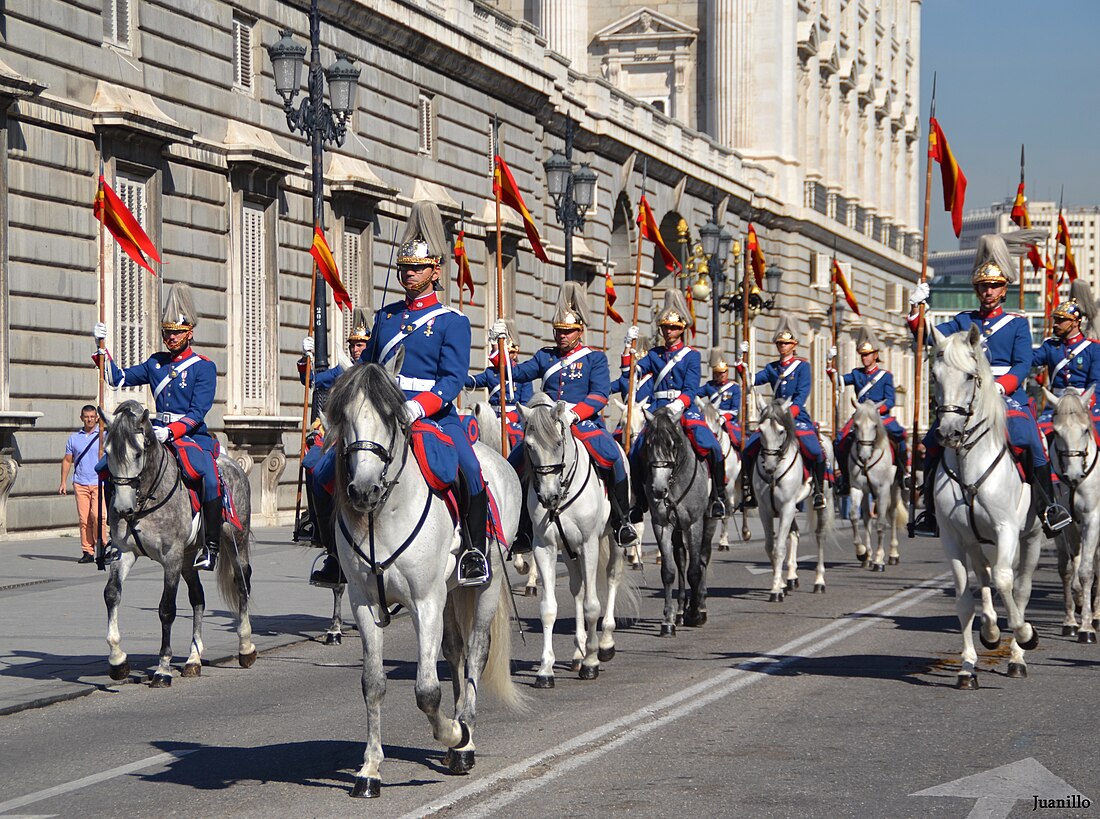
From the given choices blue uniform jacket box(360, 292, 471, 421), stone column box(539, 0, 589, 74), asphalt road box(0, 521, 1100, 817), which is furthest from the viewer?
stone column box(539, 0, 589, 74)

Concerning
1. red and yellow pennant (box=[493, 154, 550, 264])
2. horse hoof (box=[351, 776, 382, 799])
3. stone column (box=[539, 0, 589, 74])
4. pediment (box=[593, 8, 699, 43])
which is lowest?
horse hoof (box=[351, 776, 382, 799])

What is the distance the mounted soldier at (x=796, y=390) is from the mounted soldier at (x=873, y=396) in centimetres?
263

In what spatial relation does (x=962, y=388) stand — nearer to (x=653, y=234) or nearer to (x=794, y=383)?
(x=794, y=383)

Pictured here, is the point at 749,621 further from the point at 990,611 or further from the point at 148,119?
the point at 148,119

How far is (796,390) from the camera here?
2142 cm

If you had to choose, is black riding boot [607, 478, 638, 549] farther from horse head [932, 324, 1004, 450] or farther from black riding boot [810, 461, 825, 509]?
black riding boot [810, 461, 825, 509]

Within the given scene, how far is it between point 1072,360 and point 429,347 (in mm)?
8620

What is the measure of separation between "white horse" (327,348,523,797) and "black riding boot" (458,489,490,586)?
0.26ft

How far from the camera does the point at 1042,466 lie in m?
13.3

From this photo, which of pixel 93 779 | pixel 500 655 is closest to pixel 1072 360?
pixel 500 655

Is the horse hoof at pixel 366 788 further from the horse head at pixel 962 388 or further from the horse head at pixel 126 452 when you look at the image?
the horse head at pixel 962 388

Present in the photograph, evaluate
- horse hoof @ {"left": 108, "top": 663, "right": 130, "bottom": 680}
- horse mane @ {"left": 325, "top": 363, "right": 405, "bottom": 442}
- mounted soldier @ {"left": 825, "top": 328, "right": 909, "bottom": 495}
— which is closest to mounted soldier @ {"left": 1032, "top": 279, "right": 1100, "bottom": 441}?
mounted soldier @ {"left": 825, "top": 328, "right": 909, "bottom": 495}

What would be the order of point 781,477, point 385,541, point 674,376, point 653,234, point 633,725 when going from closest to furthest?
point 385,541 < point 633,725 < point 674,376 < point 781,477 < point 653,234

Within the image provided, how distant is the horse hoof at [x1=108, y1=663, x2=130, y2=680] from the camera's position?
1269cm
